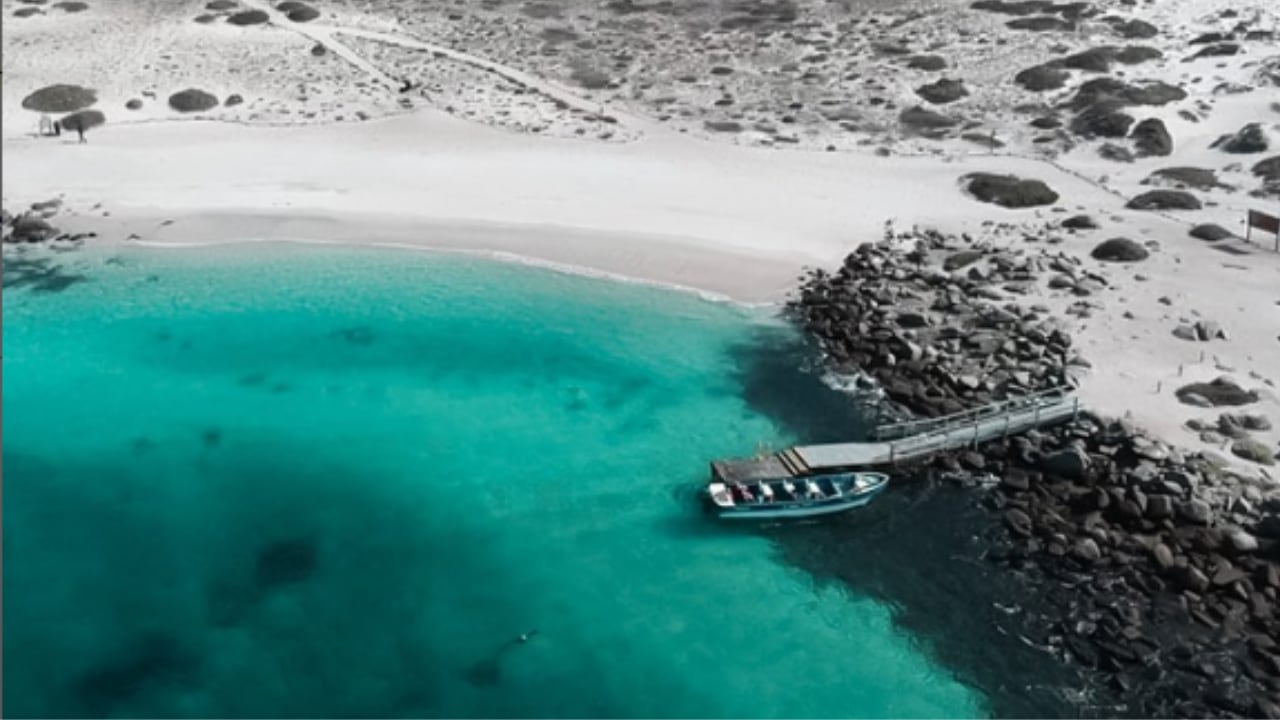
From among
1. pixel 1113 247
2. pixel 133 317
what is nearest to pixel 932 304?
pixel 1113 247

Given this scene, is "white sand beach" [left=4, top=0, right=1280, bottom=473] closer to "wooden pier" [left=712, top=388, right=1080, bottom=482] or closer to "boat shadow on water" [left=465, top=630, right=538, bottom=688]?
"wooden pier" [left=712, top=388, right=1080, bottom=482]

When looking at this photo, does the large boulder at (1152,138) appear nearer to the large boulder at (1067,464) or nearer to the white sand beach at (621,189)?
the white sand beach at (621,189)

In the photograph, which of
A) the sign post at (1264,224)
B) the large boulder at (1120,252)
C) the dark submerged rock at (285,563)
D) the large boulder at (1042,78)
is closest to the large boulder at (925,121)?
the large boulder at (1042,78)

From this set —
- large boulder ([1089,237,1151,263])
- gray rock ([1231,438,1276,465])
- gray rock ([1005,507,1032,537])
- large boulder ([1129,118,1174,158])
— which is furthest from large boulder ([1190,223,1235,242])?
gray rock ([1005,507,1032,537])

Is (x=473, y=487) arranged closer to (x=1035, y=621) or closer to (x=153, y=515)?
(x=153, y=515)

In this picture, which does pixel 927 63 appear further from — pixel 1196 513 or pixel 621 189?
pixel 1196 513
